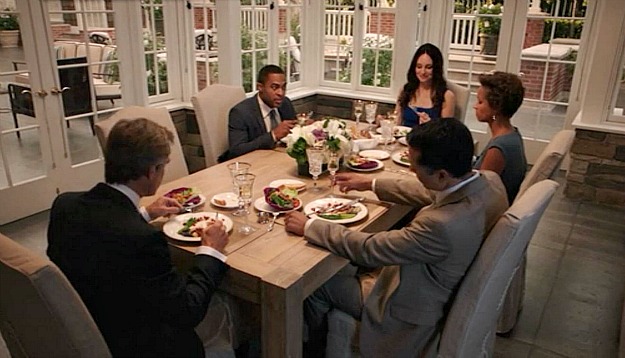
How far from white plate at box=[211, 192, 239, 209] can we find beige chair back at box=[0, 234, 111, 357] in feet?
2.67

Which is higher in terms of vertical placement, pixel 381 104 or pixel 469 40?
pixel 469 40

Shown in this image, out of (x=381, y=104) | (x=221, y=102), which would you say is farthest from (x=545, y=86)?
(x=221, y=102)

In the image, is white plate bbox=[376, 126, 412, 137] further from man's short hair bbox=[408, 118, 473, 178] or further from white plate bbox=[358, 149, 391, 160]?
man's short hair bbox=[408, 118, 473, 178]

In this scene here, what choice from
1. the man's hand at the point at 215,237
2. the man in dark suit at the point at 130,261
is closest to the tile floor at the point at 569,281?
the man's hand at the point at 215,237

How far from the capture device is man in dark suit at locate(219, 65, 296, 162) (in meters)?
2.97

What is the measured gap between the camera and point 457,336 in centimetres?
173

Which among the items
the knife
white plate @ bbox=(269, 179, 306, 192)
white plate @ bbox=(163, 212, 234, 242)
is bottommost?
white plate @ bbox=(163, 212, 234, 242)

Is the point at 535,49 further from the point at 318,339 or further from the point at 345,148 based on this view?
the point at 318,339

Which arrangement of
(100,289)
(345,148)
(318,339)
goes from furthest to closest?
(345,148)
(318,339)
(100,289)

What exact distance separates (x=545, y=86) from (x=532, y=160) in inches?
26.3

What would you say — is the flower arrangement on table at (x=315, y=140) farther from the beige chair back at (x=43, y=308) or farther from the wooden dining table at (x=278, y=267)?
the beige chair back at (x=43, y=308)

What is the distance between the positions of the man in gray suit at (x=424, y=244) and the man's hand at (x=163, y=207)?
0.45 meters

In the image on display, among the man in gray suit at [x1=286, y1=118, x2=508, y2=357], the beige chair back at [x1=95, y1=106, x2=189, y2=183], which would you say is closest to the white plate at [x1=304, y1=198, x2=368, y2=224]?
the man in gray suit at [x1=286, y1=118, x2=508, y2=357]

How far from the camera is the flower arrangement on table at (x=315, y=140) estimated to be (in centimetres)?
237
